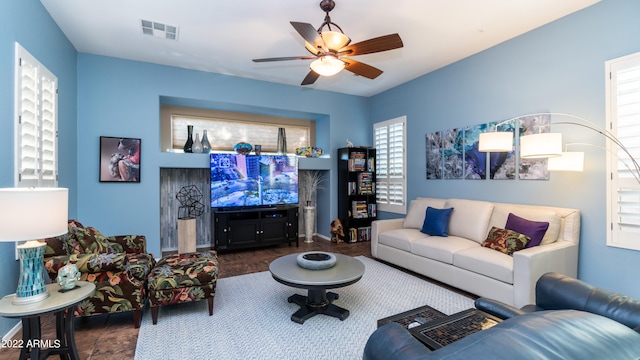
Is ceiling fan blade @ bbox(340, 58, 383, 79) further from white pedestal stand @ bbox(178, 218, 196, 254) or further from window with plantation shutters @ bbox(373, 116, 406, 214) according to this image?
white pedestal stand @ bbox(178, 218, 196, 254)

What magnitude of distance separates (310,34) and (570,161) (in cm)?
278

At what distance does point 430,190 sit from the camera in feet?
16.0

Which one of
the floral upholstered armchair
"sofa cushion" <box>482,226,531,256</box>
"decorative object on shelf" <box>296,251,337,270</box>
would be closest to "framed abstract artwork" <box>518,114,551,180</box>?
"sofa cushion" <box>482,226,531,256</box>

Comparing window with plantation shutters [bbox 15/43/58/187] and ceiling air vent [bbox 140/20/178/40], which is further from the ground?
ceiling air vent [bbox 140/20/178/40]

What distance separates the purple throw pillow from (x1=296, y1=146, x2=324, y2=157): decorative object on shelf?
3533 mm

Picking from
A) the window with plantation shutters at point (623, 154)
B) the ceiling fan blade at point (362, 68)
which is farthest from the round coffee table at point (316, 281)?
the window with plantation shutters at point (623, 154)

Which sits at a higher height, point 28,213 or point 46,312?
point 28,213

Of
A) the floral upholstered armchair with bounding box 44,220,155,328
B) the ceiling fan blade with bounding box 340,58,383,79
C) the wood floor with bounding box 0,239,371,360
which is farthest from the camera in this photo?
the ceiling fan blade with bounding box 340,58,383,79

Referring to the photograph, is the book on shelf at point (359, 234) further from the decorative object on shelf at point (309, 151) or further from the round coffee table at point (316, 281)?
the round coffee table at point (316, 281)

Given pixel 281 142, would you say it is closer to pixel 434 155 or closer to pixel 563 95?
pixel 434 155

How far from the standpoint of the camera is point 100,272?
2.36 meters

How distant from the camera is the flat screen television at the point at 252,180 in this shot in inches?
190

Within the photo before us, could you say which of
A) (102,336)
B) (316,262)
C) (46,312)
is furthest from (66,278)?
(316,262)

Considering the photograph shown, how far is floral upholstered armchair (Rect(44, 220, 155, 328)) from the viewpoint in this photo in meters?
2.31
